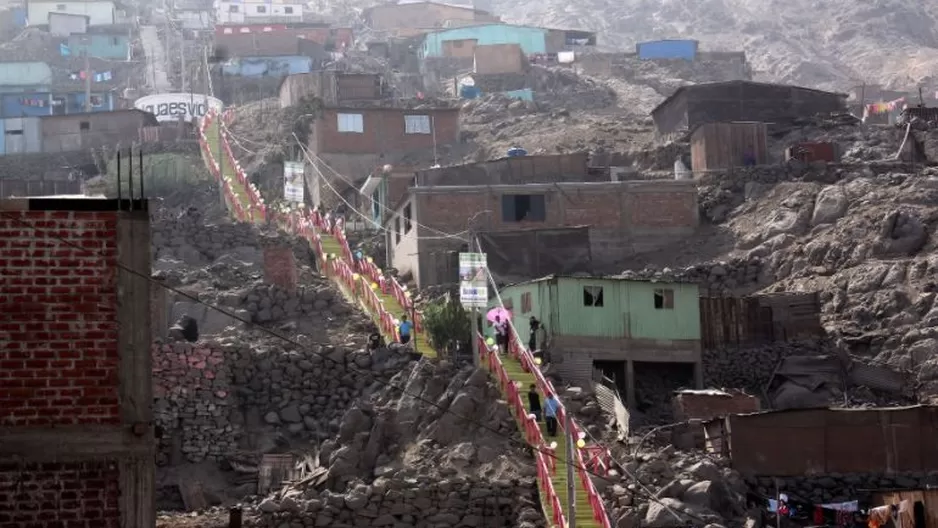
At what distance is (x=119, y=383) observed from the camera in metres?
14.4

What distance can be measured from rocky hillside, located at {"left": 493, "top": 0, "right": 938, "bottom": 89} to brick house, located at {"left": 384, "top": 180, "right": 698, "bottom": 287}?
166 feet

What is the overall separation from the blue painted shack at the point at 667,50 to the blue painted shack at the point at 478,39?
4.69 metres

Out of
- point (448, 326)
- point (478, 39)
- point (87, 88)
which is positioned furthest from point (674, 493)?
point (478, 39)

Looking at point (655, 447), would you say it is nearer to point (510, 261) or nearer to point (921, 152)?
point (510, 261)

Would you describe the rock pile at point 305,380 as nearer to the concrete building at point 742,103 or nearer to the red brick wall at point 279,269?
the red brick wall at point 279,269

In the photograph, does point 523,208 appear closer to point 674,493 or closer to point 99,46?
point 674,493

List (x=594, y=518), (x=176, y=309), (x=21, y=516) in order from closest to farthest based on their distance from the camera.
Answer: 1. (x=21, y=516)
2. (x=594, y=518)
3. (x=176, y=309)

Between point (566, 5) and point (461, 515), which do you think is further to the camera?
point (566, 5)

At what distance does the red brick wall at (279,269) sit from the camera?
47375 millimetres

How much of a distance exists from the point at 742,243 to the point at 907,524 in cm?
2072

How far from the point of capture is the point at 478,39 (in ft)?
305

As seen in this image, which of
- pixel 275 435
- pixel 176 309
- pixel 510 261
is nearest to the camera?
pixel 275 435

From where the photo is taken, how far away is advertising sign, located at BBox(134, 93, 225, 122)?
80.8 m

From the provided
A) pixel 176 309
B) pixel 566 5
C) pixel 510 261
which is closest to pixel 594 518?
pixel 176 309
